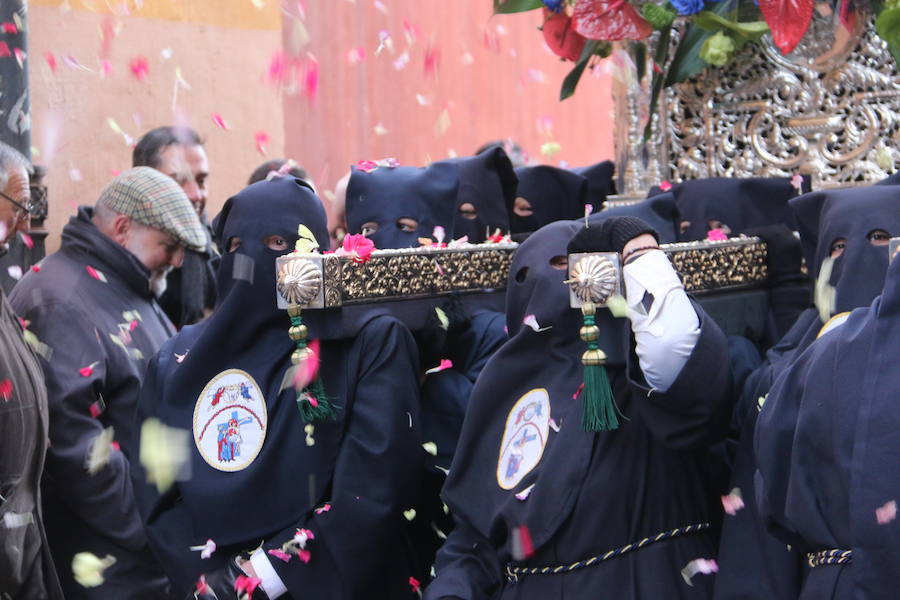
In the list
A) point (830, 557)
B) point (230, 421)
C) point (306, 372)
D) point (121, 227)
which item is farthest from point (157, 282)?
point (830, 557)

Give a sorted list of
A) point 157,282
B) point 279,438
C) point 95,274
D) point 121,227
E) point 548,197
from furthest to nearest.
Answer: point 548,197
point 157,282
point 121,227
point 95,274
point 279,438

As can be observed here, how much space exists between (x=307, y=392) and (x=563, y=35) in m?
1.52

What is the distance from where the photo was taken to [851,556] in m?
2.50

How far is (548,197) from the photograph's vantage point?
5.12 metres

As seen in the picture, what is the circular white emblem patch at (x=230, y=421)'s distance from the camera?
3.62m

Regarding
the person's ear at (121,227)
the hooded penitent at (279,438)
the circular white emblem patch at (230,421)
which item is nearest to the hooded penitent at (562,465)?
the hooded penitent at (279,438)

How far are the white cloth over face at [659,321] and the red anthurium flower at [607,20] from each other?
47.5 inches

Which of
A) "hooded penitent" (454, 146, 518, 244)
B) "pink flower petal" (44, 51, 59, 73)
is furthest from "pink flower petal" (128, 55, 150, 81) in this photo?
"hooded penitent" (454, 146, 518, 244)

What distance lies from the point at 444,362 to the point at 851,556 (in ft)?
5.57

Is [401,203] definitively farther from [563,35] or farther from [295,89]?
[295,89]

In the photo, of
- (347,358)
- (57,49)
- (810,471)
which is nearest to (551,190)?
(347,358)

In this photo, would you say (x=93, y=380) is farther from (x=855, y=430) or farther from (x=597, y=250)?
(x=855, y=430)

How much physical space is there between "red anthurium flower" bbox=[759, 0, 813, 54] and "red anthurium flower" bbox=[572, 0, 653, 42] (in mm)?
393

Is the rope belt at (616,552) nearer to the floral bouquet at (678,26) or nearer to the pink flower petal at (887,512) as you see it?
the pink flower petal at (887,512)
